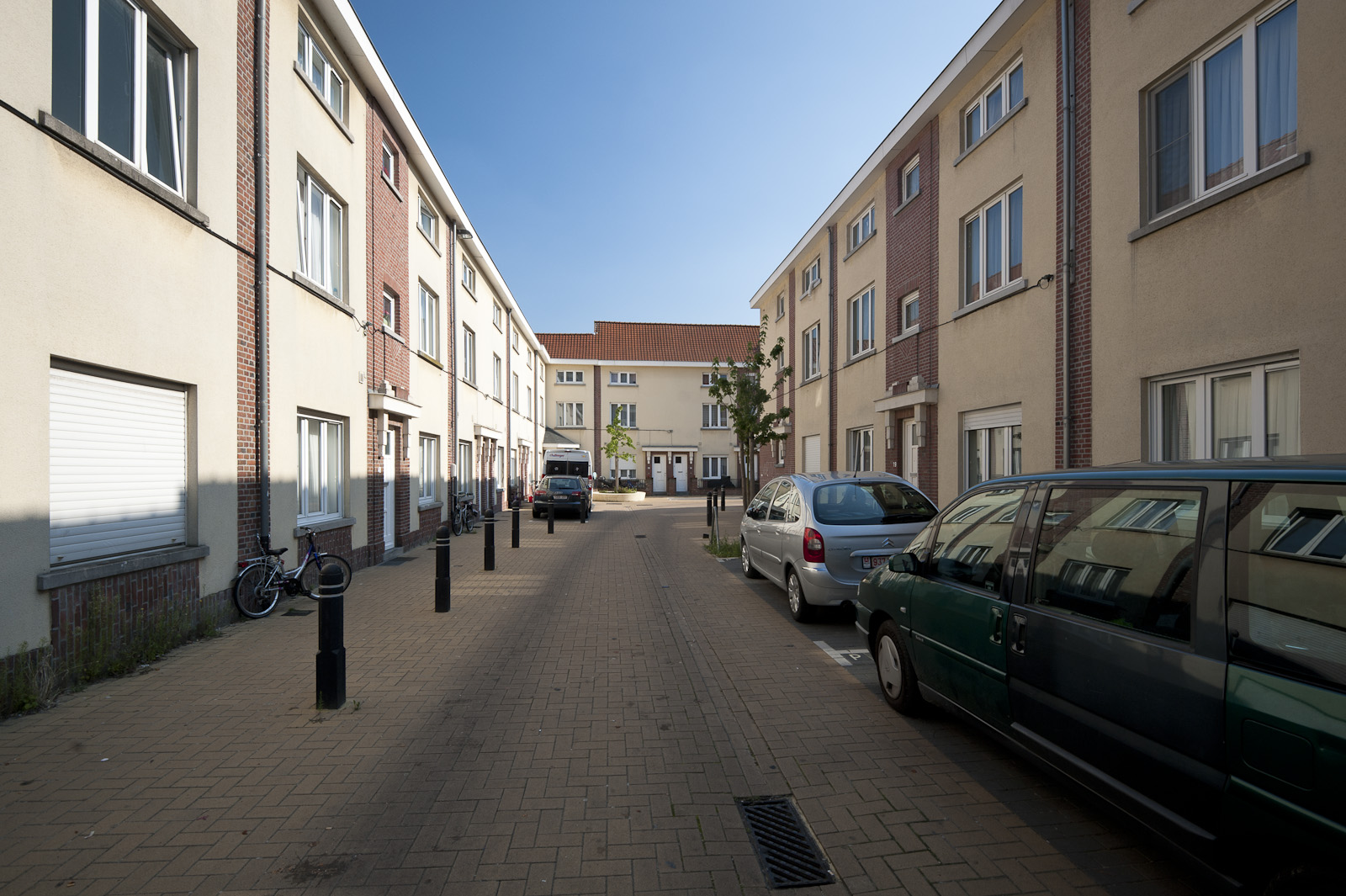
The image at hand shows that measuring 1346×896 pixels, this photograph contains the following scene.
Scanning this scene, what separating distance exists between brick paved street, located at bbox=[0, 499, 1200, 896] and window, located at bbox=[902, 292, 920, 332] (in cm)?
→ 890

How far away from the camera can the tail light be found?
23.8 feet

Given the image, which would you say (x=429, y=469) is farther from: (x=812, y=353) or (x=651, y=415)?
(x=651, y=415)

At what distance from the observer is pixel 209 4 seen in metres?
7.31

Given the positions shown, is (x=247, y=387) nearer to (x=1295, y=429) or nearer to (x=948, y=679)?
(x=948, y=679)

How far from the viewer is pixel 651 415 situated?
42.6m

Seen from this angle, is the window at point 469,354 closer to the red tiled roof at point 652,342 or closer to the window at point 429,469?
the window at point 429,469

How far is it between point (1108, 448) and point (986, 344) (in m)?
3.15

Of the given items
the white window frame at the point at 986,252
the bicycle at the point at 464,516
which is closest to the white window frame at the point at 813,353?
the white window frame at the point at 986,252

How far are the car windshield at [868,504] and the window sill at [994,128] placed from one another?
6156 millimetres

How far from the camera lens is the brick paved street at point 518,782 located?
2.94 metres

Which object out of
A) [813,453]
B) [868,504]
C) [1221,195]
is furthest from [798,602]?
[813,453]

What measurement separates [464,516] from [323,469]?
800 cm

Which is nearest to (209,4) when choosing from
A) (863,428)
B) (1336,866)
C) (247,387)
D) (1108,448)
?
(247,387)

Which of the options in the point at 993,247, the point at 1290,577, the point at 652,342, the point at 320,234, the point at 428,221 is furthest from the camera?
the point at 652,342
